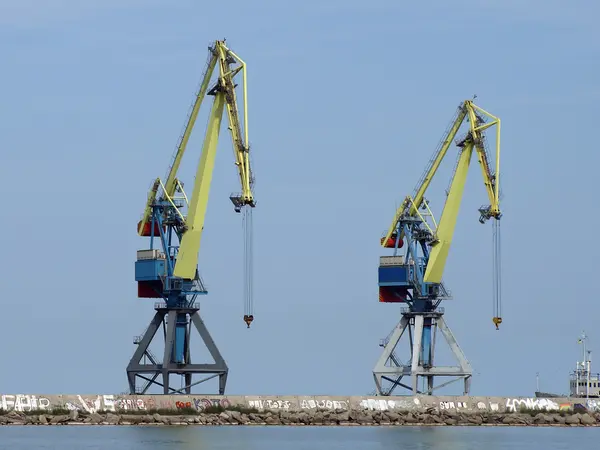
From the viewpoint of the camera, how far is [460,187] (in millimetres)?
124000

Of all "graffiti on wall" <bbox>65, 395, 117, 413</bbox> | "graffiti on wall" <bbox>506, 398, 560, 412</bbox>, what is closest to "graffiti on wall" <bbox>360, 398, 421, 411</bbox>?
"graffiti on wall" <bbox>506, 398, 560, 412</bbox>

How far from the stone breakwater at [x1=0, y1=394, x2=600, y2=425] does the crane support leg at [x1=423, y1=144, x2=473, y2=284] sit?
734 cm

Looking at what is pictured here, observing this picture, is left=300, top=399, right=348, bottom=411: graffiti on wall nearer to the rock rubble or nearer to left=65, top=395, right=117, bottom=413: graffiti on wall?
the rock rubble

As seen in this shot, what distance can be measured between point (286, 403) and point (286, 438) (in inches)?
442

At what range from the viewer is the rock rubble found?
113m

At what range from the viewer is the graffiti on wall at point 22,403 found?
113562 millimetres

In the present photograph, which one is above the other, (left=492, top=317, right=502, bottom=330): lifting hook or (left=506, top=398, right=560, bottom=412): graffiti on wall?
(left=492, top=317, right=502, bottom=330): lifting hook

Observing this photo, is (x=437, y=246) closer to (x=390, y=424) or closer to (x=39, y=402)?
(x=390, y=424)

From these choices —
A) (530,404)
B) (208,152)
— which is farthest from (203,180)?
(530,404)

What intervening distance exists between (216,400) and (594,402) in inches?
932

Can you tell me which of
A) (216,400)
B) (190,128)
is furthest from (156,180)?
(216,400)

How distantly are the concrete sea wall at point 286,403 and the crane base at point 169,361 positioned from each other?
2611 mm

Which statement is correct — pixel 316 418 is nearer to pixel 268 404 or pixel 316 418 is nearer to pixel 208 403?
pixel 268 404

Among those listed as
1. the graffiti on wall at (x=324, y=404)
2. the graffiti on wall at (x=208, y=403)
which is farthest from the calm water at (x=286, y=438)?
the graffiti on wall at (x=208, y=403)
